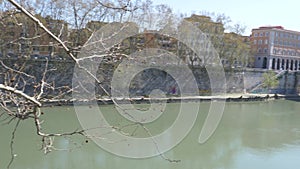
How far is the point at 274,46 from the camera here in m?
20.8

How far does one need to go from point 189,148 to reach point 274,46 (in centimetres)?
1759

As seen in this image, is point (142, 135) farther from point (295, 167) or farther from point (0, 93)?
point (0, 93)

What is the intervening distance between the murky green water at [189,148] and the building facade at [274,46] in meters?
13.4

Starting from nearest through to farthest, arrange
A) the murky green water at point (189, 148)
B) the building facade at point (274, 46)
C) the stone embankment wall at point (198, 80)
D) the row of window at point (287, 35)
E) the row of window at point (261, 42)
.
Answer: the murky green water at point (189, 148)
the stone embankment wall at point (198, 80)
the building facade at point (274, 46)
the row of window at point (261, 42)
the row of window at point (287, 35)

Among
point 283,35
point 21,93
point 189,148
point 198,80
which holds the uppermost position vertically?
point 283,35

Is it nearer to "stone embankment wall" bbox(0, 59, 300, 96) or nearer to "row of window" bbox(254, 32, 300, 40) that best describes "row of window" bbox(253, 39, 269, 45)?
"row of window" bbox(254, 32, 300, 40)

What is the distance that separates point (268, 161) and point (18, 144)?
12.1ft

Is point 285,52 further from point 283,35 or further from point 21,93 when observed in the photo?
point 21,93

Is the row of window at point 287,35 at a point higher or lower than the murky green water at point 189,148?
higher

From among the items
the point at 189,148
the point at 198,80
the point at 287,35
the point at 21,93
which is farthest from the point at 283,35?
the point at 21,93

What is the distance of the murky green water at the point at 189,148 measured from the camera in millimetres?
4211

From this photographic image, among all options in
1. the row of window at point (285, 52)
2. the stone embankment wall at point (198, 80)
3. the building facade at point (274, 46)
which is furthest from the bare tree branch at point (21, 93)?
the row of window at point (285, 52)

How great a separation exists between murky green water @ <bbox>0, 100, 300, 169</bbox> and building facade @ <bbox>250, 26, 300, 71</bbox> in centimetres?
1341

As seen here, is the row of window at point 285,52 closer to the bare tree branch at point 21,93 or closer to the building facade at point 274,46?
the building facade at point 274,46
